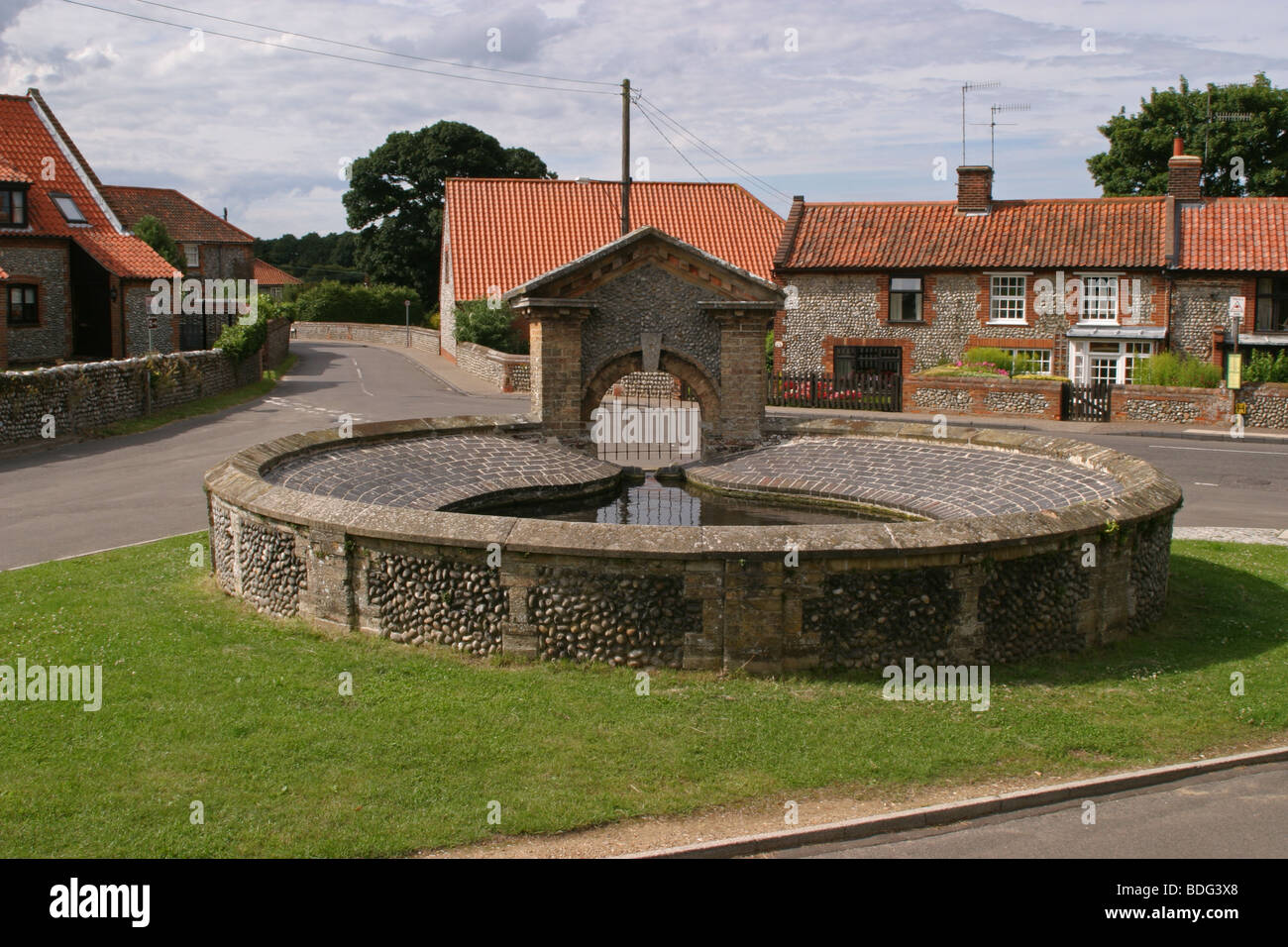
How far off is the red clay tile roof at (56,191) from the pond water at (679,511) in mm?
30553

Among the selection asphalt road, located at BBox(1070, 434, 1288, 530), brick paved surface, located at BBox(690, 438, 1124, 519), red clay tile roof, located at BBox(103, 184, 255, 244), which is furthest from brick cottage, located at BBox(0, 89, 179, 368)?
asphalt road, located at BBox(1070, 434, 1288, 530)

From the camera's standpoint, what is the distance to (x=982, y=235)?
138 feet

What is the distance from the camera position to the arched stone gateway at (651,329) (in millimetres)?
17719

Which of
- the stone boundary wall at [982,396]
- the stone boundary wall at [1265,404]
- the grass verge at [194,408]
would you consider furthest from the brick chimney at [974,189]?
the grass verge at [194,408]

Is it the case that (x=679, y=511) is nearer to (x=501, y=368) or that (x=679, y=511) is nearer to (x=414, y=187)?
(x=501, y=368)

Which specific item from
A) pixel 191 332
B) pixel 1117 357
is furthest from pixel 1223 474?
pixel 191 332

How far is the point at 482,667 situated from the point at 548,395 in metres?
8.49

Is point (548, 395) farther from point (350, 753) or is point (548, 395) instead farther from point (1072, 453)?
point (350, 753)

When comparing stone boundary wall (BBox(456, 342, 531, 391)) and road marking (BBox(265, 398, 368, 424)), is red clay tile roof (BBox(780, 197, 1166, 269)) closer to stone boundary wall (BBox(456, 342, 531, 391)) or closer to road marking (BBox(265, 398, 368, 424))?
stone boundary wall (BBox(456, 342, 531, 391))

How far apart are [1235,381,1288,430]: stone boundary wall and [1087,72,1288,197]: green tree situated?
23.9 m

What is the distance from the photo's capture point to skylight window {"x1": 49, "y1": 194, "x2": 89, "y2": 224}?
4173cm

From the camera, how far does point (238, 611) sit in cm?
1181

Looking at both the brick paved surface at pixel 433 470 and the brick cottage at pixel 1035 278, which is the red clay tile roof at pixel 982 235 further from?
the brick paved surface at pixel 433 470

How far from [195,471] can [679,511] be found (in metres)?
11.3
